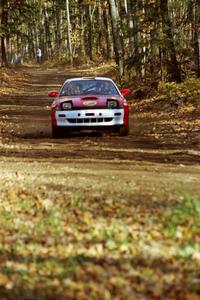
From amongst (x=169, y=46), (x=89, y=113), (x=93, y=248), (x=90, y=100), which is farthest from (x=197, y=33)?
(x=93, y=248)

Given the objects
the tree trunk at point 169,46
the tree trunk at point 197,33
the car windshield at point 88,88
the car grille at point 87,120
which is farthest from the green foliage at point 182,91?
the car grille at point 87,120

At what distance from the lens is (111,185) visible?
27.4 ft

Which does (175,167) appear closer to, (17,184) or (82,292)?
(17,184)

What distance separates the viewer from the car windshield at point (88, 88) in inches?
585

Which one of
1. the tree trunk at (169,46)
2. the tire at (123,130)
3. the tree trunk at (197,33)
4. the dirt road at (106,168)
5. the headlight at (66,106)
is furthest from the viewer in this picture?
the tree trunk at (169,46)

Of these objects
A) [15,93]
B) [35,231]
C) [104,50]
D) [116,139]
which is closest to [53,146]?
[116,139]

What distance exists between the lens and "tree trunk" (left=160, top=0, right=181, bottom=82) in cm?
2175

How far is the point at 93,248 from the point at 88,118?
27.4ft

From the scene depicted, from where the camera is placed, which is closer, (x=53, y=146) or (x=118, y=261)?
(x=118, y=261)

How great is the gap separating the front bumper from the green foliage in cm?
593

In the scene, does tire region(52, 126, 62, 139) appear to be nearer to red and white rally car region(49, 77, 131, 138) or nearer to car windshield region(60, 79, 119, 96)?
red and white rally car region(49, 77, 131, 138)

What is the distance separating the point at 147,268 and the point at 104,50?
5744 cm

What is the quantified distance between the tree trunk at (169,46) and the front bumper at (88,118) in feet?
27.9

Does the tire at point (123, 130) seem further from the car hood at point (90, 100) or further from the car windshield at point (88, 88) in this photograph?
the car windshield at point (88, 88)
